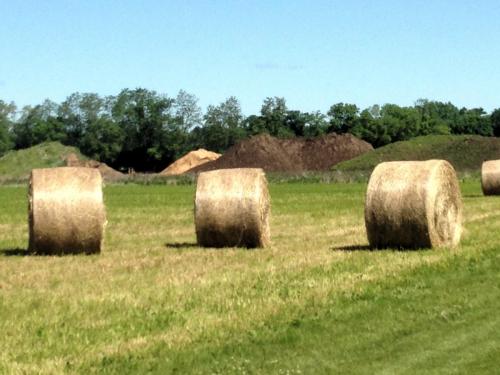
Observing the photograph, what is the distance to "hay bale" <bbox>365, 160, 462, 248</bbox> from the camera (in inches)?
685

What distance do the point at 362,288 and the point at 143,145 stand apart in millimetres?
126384

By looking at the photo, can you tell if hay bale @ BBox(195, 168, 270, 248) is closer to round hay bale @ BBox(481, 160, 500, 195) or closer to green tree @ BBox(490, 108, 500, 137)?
round hay bale @ BBox(481, 160, 500, 195)

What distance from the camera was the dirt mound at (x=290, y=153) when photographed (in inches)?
4136

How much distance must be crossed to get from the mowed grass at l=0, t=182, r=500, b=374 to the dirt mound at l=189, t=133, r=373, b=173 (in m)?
85.1

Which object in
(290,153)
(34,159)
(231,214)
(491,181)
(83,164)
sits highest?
(34,159)

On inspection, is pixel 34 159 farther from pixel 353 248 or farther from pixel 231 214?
pixel 353 248

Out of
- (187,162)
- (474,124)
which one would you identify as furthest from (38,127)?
(474,124)

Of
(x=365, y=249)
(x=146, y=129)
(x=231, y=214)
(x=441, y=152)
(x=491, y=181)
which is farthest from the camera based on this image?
(x=146, y=129)

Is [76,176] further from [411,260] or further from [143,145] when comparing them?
[143,145]

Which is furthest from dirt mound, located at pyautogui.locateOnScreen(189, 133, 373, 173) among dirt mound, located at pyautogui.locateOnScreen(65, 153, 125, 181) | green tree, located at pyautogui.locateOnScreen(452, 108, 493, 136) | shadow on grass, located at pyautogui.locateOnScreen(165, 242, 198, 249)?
shadow on grass, located at pyautogui.locateOnScreen(165, 242, 198, 249)

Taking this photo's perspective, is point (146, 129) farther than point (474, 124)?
No

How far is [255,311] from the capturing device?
11344mm

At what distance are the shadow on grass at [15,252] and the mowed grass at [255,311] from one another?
2.7 inches

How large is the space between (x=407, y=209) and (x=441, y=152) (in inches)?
3254
